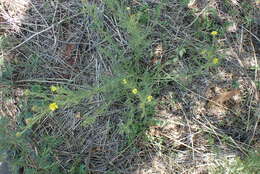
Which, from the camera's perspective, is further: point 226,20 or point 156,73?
point 226,20

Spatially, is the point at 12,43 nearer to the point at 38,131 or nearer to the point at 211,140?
the point at 38,131

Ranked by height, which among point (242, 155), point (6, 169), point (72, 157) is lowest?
point (6, 169)

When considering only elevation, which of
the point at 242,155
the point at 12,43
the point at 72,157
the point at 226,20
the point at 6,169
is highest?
the point at 226,20

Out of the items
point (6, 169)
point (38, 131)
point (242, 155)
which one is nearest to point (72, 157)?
point (38, 131)

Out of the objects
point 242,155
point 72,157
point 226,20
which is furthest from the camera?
point 226,20

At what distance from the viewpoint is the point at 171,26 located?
267cm

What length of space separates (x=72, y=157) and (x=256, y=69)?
1.88 meters

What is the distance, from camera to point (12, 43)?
8.96 feet

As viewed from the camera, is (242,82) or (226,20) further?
(226,20)

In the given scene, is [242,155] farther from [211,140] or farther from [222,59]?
[222,59]

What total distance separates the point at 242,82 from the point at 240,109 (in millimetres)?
256

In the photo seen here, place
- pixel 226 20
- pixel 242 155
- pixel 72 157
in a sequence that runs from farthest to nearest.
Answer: pixel 226 20 < pixel 72 157 < pixel 242 155

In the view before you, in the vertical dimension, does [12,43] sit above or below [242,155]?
above

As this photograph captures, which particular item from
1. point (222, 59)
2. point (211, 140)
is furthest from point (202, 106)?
point (222, 59)
